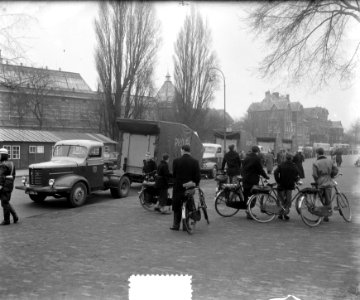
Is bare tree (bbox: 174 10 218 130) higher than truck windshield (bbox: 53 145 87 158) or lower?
higher

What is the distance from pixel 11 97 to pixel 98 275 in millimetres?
41813

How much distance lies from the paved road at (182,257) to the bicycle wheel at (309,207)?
0.21 meters

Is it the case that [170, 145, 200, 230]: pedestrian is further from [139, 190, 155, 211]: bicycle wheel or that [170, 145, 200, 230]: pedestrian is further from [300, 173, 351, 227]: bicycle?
[139, 190, 155, 211]: bicycle wheel

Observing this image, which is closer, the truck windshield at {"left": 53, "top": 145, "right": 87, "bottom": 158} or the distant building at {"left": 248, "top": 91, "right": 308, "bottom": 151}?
the truck windshield at {"left": 53, "top": 145, "right": 87, "bottom": 158}

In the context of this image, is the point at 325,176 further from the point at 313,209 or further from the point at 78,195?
the point at 78,195

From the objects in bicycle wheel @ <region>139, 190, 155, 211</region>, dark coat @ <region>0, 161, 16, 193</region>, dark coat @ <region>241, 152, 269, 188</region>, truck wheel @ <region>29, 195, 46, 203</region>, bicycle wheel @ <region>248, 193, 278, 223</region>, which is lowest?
truck wheel @ <region>29, 195, 46, 203</region>

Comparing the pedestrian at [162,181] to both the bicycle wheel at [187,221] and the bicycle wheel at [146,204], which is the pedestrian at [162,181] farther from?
the bicycle wheel at [187,221]

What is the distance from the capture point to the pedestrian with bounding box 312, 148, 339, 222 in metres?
7.77

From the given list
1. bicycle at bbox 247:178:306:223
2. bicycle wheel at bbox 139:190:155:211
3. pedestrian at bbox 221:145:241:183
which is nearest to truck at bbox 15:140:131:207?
bicycle wheel at bbox 139:190:155:211

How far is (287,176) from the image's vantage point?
8.21 m

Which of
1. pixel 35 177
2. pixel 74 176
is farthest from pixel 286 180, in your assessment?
pixel 35 177

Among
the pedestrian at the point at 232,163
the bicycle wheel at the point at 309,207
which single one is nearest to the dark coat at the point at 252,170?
the bicycle wheel at the point at 309,207

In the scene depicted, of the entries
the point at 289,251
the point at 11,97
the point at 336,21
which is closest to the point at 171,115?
the point at 11,97

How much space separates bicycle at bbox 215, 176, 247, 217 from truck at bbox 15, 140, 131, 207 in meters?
4.17
